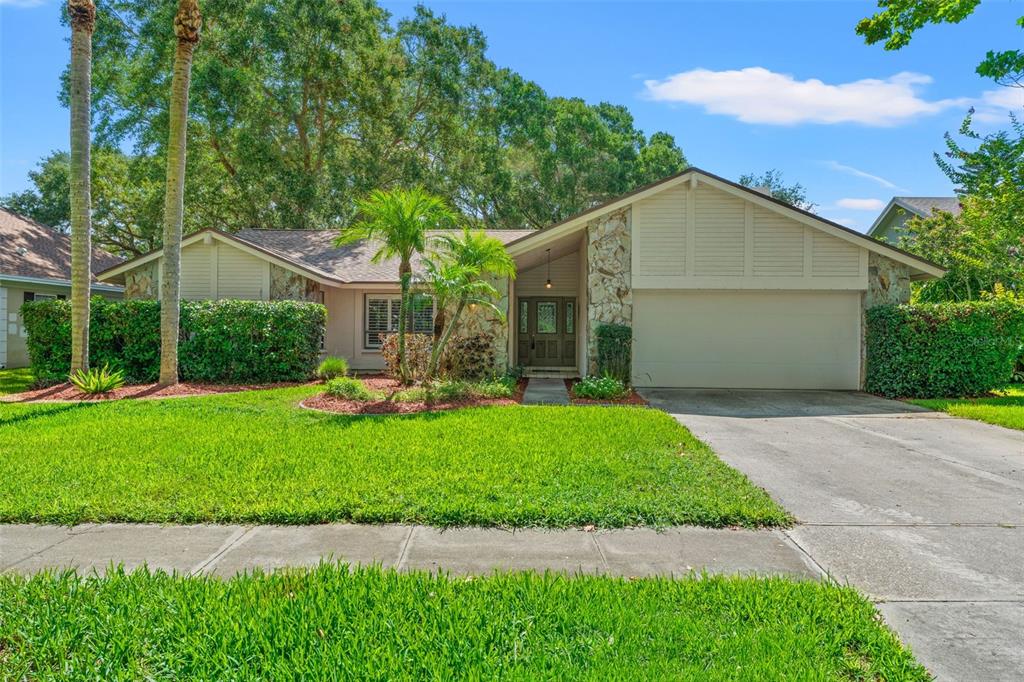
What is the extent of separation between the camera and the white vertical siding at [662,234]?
41.4 feet

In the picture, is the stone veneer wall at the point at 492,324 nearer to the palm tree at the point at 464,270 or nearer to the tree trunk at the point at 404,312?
the palm tree at the point at 464,270

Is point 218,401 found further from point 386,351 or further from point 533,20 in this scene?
point 533,20

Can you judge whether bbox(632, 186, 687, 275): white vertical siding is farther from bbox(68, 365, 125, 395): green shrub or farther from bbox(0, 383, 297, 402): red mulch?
bbox(68, 365, 125, 395): green shrub

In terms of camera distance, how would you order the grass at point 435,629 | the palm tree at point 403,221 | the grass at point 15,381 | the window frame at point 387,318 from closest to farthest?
the grass at point 435,629 → the palm tree at point 403,221 → the grass at point 15,381 → the window frame at point 387,318

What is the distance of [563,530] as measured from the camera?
432 cm

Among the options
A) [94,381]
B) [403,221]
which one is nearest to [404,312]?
[403,221]

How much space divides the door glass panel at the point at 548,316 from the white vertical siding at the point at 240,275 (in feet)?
25.7

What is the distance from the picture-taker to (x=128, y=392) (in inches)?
443

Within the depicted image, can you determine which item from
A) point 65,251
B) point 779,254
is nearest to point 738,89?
point 779,254

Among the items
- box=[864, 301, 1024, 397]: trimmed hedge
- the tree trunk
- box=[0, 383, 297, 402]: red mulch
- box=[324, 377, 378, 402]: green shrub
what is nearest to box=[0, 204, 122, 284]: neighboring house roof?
box=[0, 383, 297, 402]: red mulch

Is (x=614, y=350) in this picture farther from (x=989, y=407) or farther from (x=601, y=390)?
(x=989, y=407)

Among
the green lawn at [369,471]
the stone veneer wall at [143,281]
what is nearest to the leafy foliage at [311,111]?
the stone veneer wall at [143,281]

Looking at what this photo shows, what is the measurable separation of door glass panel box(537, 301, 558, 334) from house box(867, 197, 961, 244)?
13.6 metres

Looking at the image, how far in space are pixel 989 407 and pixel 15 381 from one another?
2110 cm
